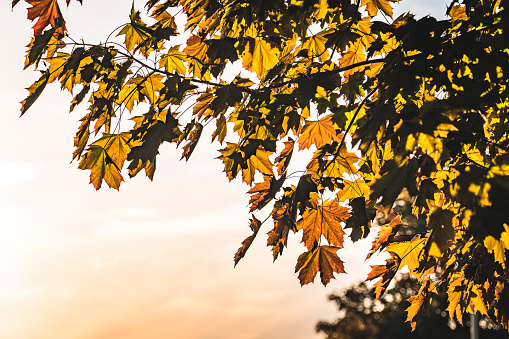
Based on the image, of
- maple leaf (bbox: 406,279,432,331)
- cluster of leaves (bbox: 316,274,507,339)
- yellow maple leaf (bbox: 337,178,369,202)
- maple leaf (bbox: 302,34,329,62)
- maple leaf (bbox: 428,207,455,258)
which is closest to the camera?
maple leaf (bbox: 428,207,455,258)

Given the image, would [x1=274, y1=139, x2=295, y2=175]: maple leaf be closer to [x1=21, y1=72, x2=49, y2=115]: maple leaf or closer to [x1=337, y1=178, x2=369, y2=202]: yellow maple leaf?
[x1=337, y1=178, x2=369, y2=202]: yellow maple leaf

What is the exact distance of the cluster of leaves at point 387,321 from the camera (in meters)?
27.8

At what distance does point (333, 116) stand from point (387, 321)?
27932 millimetres

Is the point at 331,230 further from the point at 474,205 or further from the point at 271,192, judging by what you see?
the point at 474,205

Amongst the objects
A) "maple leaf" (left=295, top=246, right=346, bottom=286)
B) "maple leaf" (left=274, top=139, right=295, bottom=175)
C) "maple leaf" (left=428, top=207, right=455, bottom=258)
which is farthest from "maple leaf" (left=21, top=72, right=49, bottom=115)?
"maple leaf" (left=428, top=207, right=455, bottom=258)

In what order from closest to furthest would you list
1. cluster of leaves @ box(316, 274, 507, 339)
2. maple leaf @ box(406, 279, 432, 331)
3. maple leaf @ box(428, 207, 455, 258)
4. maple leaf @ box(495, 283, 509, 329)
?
maple leaf @ box(428, 207, 455, 258), maple leaf @ box(495, 283, 509, 329), maple leaf @ box(406, 279, 432, 331), cluster of leaves @ box(316, 274, 507, 339)

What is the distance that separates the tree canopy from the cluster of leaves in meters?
24.4

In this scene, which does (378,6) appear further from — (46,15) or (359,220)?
(46,15)

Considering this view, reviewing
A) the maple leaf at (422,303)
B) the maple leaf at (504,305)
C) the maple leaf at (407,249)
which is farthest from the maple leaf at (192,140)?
the maple leaf at (504,305)

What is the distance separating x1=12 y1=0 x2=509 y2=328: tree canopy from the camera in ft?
9.59

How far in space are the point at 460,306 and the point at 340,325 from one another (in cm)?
2736

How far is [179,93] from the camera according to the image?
10.9 ft

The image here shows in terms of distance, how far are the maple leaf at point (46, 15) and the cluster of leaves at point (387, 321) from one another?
1022 inches

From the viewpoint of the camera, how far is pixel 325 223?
3.76 m
